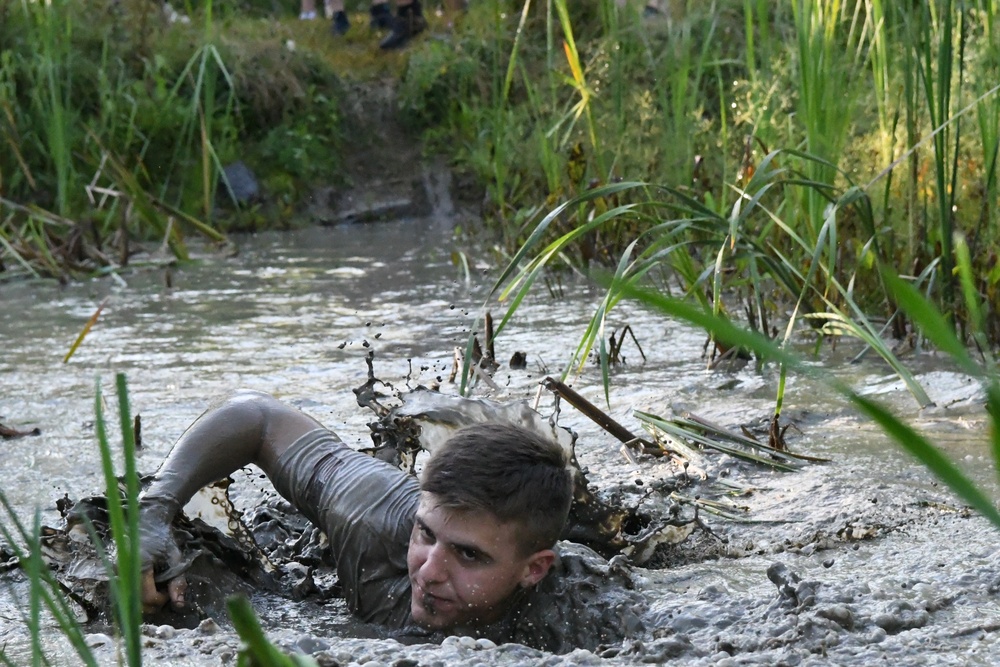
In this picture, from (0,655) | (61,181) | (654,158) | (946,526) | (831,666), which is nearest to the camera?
(0,655)

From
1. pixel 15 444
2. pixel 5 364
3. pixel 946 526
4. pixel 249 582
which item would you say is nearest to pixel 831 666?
pixel 946 526

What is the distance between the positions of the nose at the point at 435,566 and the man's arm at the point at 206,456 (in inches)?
20.9

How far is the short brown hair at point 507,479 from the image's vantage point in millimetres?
2488

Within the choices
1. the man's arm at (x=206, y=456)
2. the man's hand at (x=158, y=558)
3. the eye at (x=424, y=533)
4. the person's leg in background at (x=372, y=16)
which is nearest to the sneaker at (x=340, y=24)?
the person's leg in background at (x=372, y=16)

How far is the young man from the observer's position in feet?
8.14

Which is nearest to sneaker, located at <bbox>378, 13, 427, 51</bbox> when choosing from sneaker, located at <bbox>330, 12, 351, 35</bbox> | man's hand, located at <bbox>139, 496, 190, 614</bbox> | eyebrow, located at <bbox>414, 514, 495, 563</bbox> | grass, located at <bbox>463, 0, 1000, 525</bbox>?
sneaker, located at <bbox>330, 12, 351, 35</bbox>

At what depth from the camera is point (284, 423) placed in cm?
314

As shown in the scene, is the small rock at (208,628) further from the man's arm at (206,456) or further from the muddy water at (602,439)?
the man's arm at (206,456)

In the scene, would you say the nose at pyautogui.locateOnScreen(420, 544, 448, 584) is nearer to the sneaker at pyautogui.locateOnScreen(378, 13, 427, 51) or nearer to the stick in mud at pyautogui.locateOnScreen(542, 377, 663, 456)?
the stick in mud at pyautogui.locateOnScreen(542, 377, 663, 456)

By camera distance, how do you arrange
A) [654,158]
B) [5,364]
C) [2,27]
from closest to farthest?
1. [5,364]
2. [654,158]
3. [2,27]

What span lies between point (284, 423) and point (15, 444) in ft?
3.91

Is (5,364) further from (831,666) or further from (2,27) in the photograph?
(2,27)

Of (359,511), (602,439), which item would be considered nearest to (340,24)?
(602,439)

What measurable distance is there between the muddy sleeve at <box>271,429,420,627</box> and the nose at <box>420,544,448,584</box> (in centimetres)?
19
